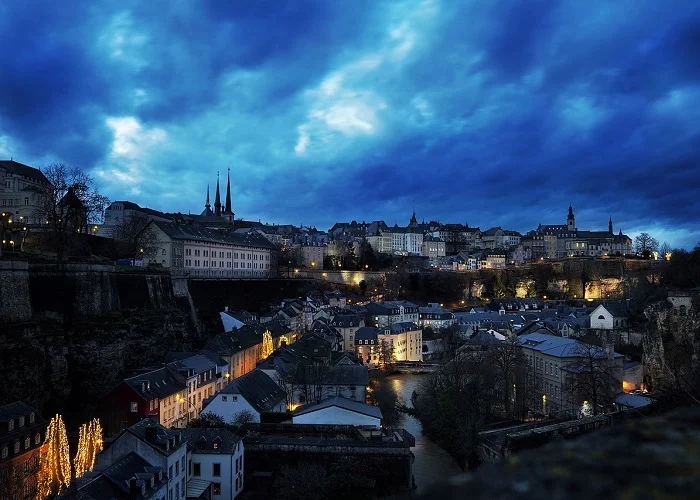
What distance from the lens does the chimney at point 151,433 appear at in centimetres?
1993

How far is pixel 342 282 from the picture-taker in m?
95.2

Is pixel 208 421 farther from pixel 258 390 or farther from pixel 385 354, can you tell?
pixel 385 354

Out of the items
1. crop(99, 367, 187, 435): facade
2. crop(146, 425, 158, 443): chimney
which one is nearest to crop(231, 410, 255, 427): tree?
crop(99, 367, 187, 435): facade

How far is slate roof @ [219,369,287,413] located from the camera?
30328 mm

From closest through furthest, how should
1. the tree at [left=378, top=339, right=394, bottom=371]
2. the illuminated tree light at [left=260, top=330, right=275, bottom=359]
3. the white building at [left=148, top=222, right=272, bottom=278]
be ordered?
the illuminated tree light at [left=260, top=330, right=275, bottom=359], the tree at [left=378, top=339, right=394, bottom=371], the white building at [left=148, top=222, right=272, bottom=278]

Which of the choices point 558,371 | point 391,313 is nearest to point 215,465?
point 558,371

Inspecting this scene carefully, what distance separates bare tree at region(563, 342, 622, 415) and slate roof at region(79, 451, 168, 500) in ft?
72.1

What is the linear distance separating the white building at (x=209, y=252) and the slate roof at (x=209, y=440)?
131ft

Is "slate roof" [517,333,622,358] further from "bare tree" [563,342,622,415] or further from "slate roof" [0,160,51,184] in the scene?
"slate roof" [0,160,51,184]

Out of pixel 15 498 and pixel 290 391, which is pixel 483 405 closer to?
pixel 290 391

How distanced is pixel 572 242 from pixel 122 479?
12369 centimetres

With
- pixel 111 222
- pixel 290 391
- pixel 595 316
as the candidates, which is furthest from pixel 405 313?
pixel 111 222

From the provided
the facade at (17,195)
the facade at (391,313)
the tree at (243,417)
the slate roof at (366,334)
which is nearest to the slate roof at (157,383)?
the tree at (243,417)

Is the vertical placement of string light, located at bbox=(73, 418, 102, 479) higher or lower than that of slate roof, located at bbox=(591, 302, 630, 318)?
lower
